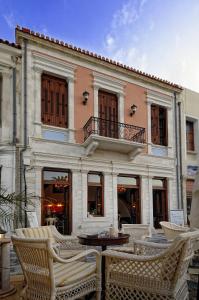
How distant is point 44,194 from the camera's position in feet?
39.2

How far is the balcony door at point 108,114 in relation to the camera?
1343 centimetres

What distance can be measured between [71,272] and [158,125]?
1257 centimetres

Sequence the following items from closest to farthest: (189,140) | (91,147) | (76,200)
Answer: (76,200), (91,147), (189,140)

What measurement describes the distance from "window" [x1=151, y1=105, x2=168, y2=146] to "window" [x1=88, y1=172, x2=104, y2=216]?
11.7 feet

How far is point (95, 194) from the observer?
1333cm

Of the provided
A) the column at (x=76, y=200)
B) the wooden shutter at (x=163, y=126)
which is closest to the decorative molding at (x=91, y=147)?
the column at (x=76, y=200)

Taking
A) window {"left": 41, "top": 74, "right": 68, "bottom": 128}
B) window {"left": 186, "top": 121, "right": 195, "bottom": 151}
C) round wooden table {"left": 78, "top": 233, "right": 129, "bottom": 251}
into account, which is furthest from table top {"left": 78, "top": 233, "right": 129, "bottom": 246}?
window {"left": 186, "top": 121, "right": 195, "bottom": 151}

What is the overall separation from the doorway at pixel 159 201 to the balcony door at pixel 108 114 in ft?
10.8

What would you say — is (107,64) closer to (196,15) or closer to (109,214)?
(109,214)

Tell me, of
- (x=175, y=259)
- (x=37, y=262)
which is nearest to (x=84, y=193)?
(x=37, y=262)

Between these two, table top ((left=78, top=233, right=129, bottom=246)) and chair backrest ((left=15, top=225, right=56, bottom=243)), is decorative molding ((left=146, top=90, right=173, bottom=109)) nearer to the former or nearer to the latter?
chair backrest ((left=15, top=225, right=56, bottom=243))

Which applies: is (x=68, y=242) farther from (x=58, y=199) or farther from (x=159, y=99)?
(x=159, y=99)

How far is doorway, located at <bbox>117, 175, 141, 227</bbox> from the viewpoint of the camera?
1420 cm

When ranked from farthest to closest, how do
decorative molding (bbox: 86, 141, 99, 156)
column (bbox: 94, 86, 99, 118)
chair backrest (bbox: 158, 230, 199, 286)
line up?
column (bbox: 94, 86, 99, 118) → decorative molding (bbox: 86, 141, 99, 156) → chair backrest (bbox: 158, 230, 199, 286)
